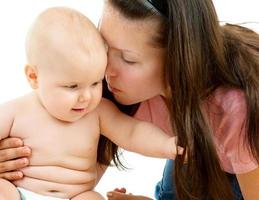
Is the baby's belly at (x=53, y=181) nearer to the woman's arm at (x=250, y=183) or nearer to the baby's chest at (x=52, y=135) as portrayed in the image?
the baby's chest at (x=52, y=135)

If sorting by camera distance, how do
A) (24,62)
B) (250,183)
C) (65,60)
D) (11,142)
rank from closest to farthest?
(65,60) → (11,142) → (250,183) → (24,62)

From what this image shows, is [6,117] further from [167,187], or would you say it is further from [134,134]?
[167,187]

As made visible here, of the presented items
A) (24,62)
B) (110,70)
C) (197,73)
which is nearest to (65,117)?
(110,70)

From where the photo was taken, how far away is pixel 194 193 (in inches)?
51.2

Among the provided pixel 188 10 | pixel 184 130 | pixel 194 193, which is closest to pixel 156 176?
pixel 194 193

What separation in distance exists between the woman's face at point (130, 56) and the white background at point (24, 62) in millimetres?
556

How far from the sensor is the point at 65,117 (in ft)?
3.69

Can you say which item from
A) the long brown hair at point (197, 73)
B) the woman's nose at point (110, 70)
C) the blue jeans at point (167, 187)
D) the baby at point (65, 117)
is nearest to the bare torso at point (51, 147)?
the baby at point (65, 117)

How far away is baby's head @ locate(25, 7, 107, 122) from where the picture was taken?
3.47 feet

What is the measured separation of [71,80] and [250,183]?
52 cm

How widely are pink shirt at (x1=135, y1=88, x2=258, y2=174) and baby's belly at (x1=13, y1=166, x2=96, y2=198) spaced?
33 centimetres

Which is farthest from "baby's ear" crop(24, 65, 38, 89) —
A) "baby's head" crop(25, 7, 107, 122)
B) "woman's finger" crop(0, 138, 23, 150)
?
"woman's finger" crop(0, 138, 23, 150)

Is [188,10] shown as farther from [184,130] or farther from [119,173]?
[119,173]

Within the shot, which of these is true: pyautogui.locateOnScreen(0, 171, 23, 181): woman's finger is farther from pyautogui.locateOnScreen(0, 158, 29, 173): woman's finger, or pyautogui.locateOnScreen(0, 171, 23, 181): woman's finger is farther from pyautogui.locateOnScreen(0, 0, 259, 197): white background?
pyautogui.locateOnScreen(0, 0, 259, 197): white background
